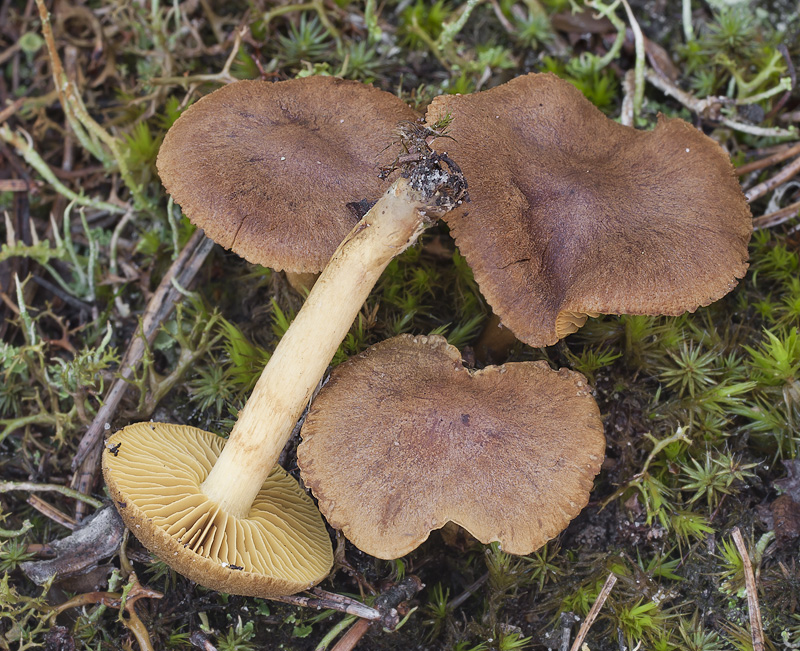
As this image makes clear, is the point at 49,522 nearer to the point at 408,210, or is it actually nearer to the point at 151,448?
the point at 151,448

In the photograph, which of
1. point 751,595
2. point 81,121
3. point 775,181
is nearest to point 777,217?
point 775,181

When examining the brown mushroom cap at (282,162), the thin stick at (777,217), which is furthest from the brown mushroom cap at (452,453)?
the thin stick at (777,217)

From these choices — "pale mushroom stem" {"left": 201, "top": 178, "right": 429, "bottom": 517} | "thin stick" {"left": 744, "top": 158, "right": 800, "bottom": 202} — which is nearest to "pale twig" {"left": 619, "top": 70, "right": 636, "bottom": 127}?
"thin stick" {"left": 744, "top": 158, "right": 800, "bottom": 202}

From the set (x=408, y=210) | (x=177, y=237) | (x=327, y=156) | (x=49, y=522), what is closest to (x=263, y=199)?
(x=327, y=156)

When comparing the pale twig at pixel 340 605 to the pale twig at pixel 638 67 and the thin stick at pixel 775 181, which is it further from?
the pale twig at pixel 638 67

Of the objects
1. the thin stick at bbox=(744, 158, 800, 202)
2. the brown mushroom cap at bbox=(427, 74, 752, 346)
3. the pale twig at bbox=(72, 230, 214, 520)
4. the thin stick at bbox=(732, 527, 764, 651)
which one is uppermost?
the brown mushroom cap at bbox=(427, 74, 752, 346)

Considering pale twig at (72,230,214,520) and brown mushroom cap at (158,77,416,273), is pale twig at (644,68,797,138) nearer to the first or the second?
brown mushroom cap at (158,77,416,273)
